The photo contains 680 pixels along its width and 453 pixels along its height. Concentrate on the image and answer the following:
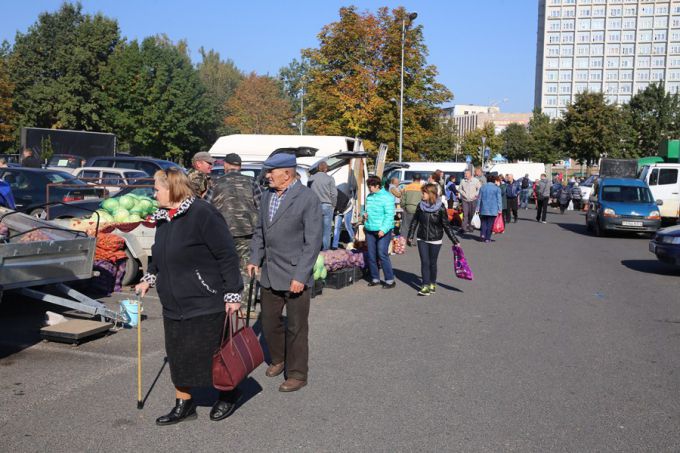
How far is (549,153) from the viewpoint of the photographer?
270 feet

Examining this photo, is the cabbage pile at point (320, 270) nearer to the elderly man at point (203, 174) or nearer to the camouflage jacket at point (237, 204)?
the camouflage jacket at point (237, 204)

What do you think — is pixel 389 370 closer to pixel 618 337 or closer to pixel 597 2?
pixel 618 337

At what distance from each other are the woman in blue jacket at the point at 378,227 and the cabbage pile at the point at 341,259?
31 centimetres

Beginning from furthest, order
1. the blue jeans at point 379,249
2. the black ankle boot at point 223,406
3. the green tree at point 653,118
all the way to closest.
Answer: the green tree at point 653,118, the blue jeans at point 379,249, the black ankle boot at point 223,406

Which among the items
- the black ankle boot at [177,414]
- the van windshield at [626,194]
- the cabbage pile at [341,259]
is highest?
the van windshield at [626,194]

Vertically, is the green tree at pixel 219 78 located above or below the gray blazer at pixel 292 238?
above

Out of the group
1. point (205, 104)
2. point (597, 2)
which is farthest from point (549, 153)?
point (597, 2)

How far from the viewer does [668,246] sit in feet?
43.9

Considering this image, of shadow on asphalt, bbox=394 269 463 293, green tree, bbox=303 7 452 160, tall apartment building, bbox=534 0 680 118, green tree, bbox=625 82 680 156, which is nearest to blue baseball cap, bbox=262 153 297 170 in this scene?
shadow on asphalt, bbox=394 269 463 293

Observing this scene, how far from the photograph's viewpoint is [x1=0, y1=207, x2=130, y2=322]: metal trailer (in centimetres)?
684

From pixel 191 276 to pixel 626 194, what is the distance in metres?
20.8

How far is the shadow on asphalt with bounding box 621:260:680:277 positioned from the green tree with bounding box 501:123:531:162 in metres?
75.0

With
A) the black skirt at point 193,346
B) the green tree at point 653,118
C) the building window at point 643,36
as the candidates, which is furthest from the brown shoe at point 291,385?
the building window at point 643,36

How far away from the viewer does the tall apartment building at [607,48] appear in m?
135
